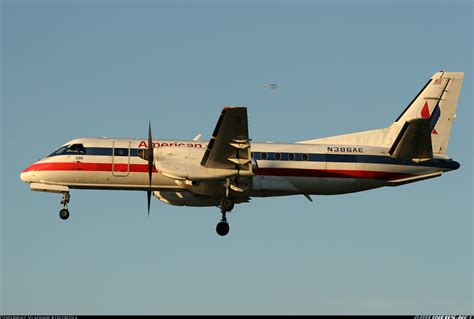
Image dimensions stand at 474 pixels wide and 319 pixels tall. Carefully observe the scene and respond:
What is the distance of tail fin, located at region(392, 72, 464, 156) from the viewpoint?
40.7 m

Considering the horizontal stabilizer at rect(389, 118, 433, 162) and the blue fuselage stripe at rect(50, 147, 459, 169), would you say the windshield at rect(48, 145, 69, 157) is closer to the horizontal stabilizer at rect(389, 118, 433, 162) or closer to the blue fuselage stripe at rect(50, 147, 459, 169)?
the blue fuselage stripe at rect(50, 147, 459, 169)

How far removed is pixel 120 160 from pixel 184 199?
11.9ft

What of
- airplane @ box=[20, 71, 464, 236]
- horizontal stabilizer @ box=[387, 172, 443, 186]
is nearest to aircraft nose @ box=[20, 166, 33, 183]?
airplane @ box=[20, 71, 464, 236]

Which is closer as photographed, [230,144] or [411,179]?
[230,144]

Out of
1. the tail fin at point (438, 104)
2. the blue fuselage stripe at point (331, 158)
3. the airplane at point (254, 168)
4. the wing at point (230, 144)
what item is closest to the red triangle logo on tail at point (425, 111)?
the tail fin at point (438, 104)

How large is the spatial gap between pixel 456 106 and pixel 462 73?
1.57 meters

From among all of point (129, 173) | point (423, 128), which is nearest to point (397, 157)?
point (423, 128)

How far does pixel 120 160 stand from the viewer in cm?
3838

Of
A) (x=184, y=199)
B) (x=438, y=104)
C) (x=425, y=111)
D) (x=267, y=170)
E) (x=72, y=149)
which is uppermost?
(x=438, y=104)

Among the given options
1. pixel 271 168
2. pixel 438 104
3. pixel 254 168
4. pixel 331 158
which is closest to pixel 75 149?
pixel 254 168

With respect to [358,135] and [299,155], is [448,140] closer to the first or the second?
[358,135]

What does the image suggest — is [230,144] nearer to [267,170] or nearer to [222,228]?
[267,170]

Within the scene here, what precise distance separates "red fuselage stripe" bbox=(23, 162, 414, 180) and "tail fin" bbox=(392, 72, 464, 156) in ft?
8.43

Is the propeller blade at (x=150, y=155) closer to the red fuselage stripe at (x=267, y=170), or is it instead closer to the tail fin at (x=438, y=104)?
the red fuselage stripe at (x=267, y=170)
